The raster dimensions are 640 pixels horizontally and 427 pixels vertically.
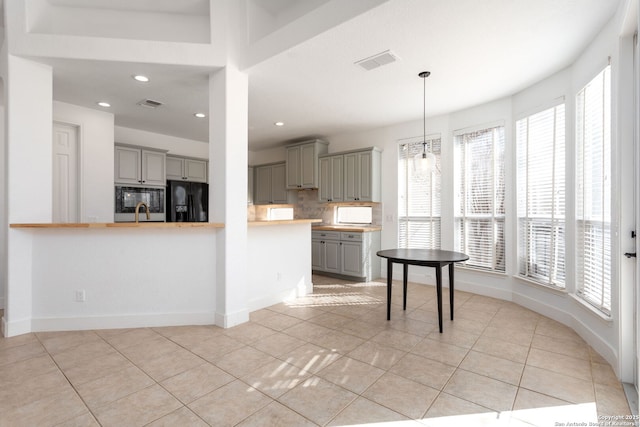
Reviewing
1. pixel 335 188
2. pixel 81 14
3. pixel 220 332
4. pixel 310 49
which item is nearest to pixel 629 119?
pixel 310 49

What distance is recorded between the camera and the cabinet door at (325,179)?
578 centimetres

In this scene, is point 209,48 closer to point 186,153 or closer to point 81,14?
point 81,14

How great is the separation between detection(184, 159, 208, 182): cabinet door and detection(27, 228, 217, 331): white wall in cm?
302

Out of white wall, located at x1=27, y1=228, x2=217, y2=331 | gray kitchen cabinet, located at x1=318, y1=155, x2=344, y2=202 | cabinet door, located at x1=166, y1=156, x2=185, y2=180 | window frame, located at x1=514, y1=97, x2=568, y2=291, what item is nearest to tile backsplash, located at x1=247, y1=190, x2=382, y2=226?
gray kitchen cabinet, located at x1=318, y1=155, x2=344, y2=202

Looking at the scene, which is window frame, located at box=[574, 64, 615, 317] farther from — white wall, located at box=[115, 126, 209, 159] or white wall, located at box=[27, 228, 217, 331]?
white wall, located at box=[115, 126, 209, 159]

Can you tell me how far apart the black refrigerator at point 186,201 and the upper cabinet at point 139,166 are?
0.25 metres

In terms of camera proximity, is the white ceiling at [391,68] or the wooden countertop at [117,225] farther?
the wooden countertop at [117,225]

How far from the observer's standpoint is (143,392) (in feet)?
6.36

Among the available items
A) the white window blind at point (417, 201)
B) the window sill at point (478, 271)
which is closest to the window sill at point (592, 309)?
the window sill at point (478, 271)

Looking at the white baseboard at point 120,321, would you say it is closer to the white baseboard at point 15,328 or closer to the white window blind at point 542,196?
the white baseboard at point 15,328

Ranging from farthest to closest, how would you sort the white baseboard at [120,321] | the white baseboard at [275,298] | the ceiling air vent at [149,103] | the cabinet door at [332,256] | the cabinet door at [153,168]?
the cabinet door at [332,256] < the cabinet door at [153,168] < the ceiling air vent at [149,103] < the white baseboard at [275,298] < the white baseboard at [120,321]

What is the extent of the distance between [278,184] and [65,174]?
3620 millimetres

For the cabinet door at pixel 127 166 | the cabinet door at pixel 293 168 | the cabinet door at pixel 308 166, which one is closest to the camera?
the cabinet door at pixel 127 166

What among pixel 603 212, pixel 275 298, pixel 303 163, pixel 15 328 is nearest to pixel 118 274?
pixel 15 328
